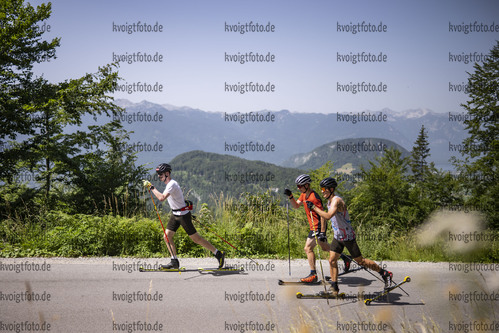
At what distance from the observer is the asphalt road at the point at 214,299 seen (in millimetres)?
4258

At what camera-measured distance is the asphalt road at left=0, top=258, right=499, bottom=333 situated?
426cm

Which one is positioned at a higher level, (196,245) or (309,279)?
(196,245)

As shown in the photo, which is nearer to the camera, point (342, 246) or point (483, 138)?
point (342, 246)

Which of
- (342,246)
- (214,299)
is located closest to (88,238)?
(214,299)

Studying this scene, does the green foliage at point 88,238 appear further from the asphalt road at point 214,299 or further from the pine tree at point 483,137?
the pine tree at point 483,137

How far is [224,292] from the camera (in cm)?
548

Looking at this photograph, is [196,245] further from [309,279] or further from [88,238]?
[309,279]

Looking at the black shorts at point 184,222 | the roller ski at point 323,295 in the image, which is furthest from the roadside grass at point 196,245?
the roller ski at point 323,295

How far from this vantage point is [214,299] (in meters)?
5.20

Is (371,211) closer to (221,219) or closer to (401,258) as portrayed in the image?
(401,258)

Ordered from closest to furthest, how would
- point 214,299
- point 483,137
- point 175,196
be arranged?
point 214,299
point 175,196
point 483,137

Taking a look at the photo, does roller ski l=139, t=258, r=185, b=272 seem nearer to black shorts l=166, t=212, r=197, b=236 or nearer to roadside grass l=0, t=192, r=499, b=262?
black shorts l=166, t=212, r=197, b=236

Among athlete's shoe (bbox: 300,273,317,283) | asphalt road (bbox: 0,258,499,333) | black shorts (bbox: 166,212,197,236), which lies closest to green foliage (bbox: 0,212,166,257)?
asphalt road (bbox: 0,258,499,333)

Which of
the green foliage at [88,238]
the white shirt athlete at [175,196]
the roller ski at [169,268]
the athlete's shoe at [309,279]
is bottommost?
the athlete's shoe at [309,279]
